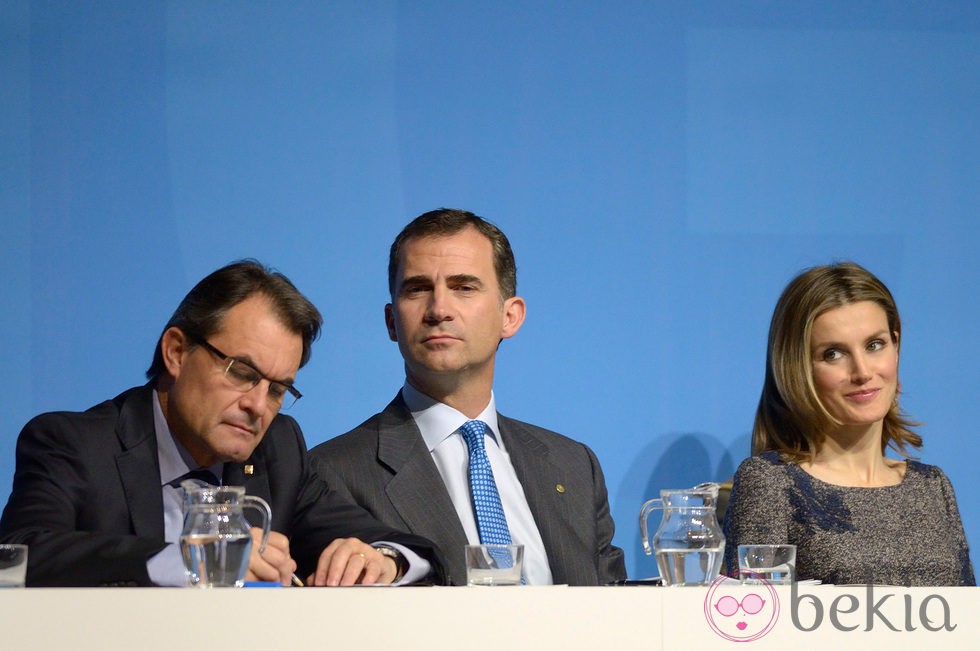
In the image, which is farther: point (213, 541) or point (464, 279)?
point (464, 279)

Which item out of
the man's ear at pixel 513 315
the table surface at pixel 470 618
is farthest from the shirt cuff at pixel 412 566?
the man's ear at pixel 513 315

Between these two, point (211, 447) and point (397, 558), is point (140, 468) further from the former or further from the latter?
point (397, 558)

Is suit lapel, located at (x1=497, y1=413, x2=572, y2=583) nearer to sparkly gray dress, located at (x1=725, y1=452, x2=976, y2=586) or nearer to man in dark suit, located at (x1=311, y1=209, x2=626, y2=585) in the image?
man in dark suit, located at (x1=311, y1=209, x2=626, y2=585)

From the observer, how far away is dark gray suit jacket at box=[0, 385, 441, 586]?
1.71m

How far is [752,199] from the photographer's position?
10.6 ft

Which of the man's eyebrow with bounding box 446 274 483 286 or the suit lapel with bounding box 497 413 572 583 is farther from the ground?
the man's eyebrow with bounding box 446 274 483 286

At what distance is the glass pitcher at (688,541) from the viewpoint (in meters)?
1.62

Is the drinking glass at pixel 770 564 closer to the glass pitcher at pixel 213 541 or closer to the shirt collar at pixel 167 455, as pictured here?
the glass pitcher at pixel 213 541

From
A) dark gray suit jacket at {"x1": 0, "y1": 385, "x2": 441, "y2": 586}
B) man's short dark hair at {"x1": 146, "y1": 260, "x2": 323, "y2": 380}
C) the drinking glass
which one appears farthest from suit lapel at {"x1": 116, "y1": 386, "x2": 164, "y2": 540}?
the drinking glass

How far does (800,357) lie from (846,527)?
411 millimetres

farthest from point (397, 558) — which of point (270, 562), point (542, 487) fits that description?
point (542, 487)

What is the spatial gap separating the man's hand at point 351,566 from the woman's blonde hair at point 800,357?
1.24 meters

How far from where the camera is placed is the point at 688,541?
1623mm

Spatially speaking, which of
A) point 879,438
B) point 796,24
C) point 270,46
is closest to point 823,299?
point 879,438
